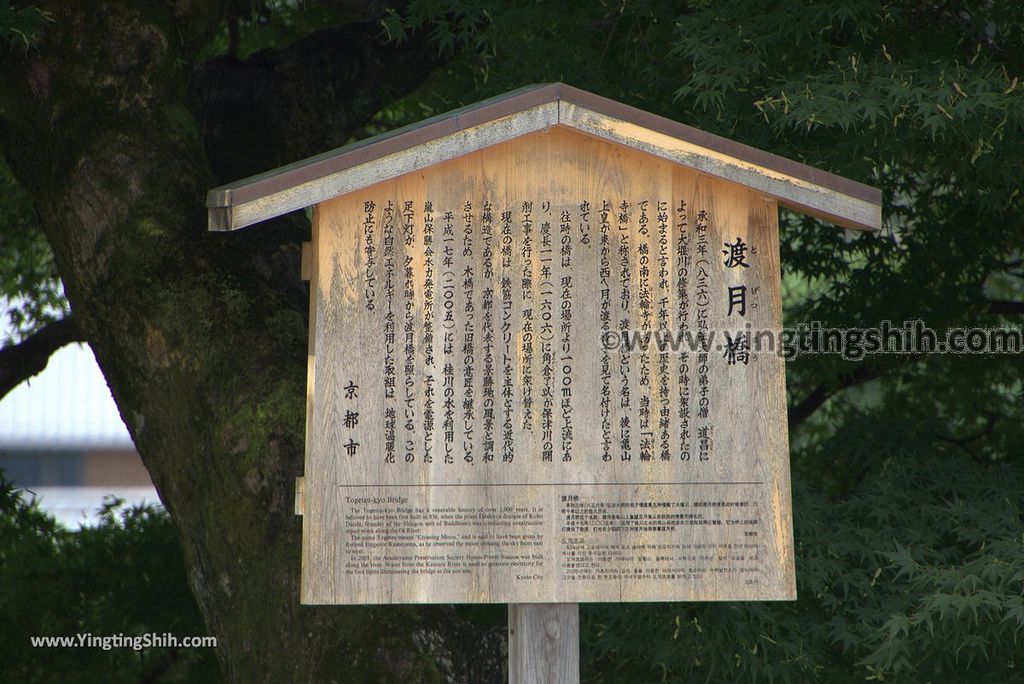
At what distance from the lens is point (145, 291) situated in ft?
13.6

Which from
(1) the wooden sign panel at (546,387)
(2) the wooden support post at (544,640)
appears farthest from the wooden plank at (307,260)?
(2) the wooden support post at (544,640)

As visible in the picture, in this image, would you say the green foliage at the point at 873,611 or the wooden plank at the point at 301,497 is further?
the green foliage at the point at 873,611

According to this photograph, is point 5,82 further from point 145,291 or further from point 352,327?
point 352,327

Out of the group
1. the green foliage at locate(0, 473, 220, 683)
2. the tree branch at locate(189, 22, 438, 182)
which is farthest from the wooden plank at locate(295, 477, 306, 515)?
the green foliage at locate(0, 473, 220, 683)

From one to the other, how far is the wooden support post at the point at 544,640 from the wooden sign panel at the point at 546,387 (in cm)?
26

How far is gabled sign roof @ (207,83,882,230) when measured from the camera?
3145 mm

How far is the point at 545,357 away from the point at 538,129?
68 centimetres

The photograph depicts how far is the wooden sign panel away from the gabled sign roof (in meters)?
0.12

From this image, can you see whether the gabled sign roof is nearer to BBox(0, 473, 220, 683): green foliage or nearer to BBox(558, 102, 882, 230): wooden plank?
BBox(558, 102, 882, 230): wooden plank

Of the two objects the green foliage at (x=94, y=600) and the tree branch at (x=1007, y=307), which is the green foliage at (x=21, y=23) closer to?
the green foliage at (x=94, y=600)

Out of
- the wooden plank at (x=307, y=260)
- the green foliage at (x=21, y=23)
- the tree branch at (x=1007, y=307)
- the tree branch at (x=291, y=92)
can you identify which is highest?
the tree branch at (x=291, y=92)

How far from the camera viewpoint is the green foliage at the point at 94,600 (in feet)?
18.2

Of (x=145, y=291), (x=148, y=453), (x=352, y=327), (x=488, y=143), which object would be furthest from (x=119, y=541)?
(x=488, y=143)

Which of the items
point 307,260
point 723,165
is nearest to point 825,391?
point 723,165
